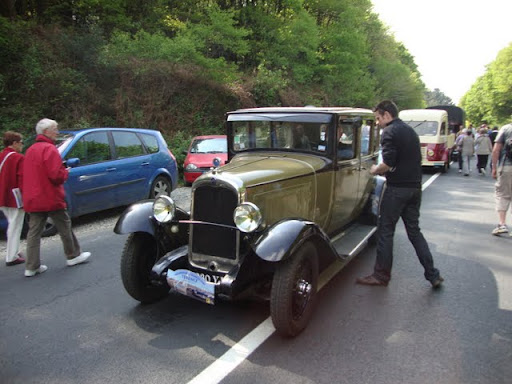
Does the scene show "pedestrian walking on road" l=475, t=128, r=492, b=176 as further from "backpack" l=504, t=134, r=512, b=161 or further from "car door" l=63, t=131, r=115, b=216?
"car door" l=63, t=131, r=115, b=216

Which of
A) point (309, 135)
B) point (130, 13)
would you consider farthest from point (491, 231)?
point (130, 13)

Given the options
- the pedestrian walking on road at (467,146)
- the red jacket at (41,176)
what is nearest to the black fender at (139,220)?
the red jacket at (41,176)

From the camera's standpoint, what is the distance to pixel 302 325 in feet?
11.0

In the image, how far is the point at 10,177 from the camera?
16.0ft

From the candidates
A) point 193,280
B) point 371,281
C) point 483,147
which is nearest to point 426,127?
point 483,147

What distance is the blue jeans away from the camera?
4.27 metres

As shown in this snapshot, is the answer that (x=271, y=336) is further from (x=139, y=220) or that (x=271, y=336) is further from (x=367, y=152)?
(x=367, y=152)

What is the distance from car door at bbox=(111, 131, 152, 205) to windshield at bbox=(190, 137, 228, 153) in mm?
3723

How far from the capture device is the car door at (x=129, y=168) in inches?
290

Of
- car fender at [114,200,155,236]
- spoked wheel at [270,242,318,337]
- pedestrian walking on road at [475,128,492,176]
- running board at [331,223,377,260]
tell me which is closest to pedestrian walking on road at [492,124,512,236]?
running board at [331,223,377,260]

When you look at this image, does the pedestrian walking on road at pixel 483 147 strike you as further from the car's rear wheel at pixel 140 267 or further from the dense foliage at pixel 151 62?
the car's rear wheel at pixel 140 267

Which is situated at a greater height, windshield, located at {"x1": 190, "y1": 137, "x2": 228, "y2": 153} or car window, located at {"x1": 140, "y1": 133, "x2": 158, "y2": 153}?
car window, located at {"x1": 140, "y1": 133, "x2": 158, "y2": 153}

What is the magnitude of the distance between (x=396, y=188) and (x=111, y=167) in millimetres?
5075

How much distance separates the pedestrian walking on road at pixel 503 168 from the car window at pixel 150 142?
628 cm
